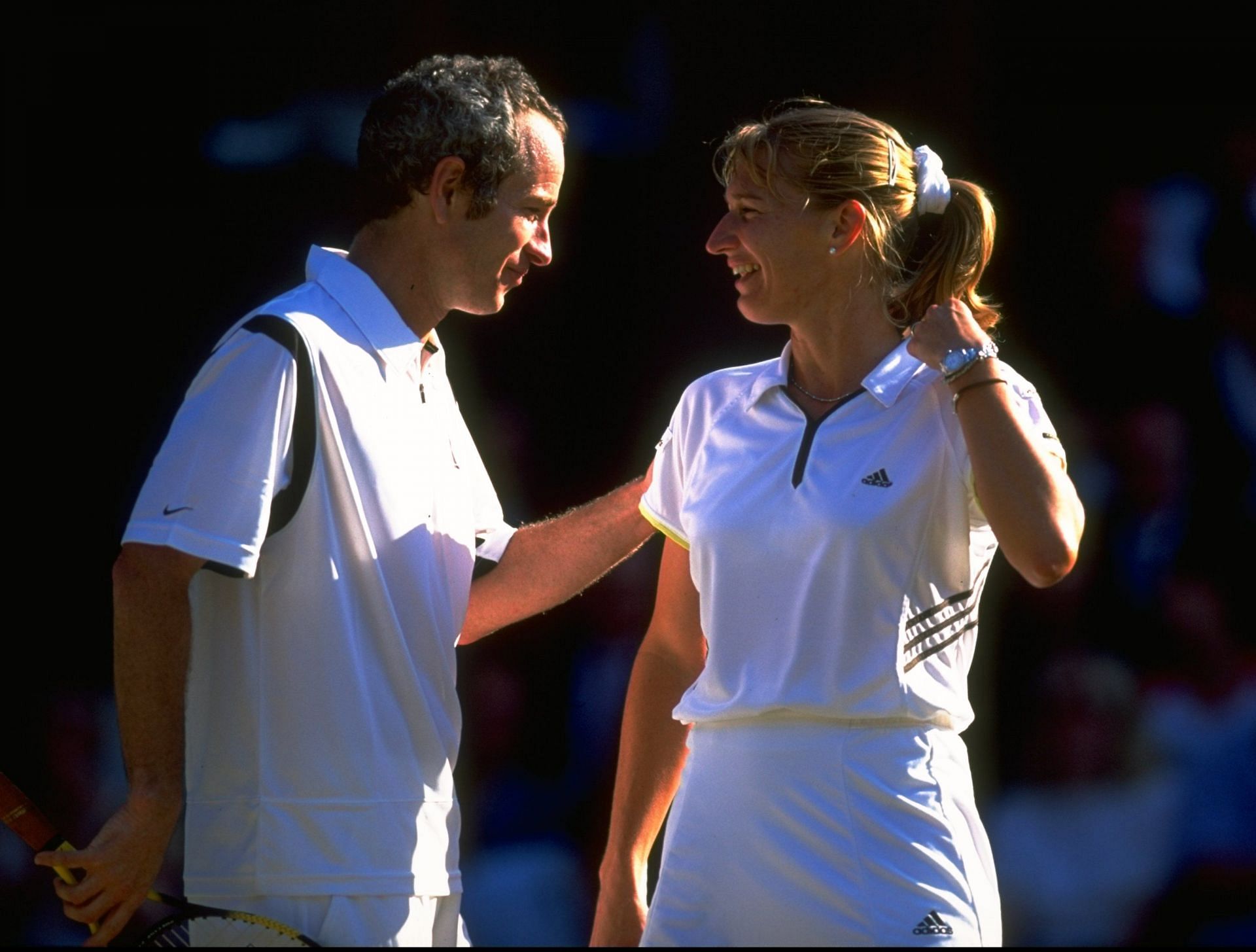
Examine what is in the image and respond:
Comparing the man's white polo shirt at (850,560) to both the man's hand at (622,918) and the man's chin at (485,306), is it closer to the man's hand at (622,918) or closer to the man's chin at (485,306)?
the man's hand at (622,918)

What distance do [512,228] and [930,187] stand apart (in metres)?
0.71

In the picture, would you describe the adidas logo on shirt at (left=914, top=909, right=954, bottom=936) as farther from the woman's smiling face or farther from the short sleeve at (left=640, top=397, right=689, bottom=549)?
the woman's smiling face

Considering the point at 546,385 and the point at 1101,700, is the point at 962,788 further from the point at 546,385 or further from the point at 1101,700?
the point at 546,385

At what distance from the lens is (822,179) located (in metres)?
2.50

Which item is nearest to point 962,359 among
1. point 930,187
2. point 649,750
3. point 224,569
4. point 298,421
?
point 930,187

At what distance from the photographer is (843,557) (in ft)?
7.40

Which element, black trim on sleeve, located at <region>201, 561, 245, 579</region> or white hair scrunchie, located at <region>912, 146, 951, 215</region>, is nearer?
black trim on sleeve, located at <region>201, 561, 245, 579</region>

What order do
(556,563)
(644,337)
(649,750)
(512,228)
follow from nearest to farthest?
(649,750) < (512,228) < (556,563) < (644,337)

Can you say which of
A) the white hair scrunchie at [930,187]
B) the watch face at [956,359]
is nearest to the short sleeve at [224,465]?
the watch face at [956,359]

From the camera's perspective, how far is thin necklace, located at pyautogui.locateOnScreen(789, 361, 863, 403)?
2441 mm

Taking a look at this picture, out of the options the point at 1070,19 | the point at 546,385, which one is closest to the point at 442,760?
the point at 546,385

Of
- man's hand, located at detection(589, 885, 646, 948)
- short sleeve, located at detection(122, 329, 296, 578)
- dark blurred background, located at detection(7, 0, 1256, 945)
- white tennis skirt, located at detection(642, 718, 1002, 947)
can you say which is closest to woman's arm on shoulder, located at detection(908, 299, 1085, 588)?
white tennis skirt, located at detection(642, 718, 1002, 947)

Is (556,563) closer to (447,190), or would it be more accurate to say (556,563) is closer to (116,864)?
(447,190)

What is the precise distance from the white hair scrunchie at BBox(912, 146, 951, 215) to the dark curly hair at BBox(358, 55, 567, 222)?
68 cm
